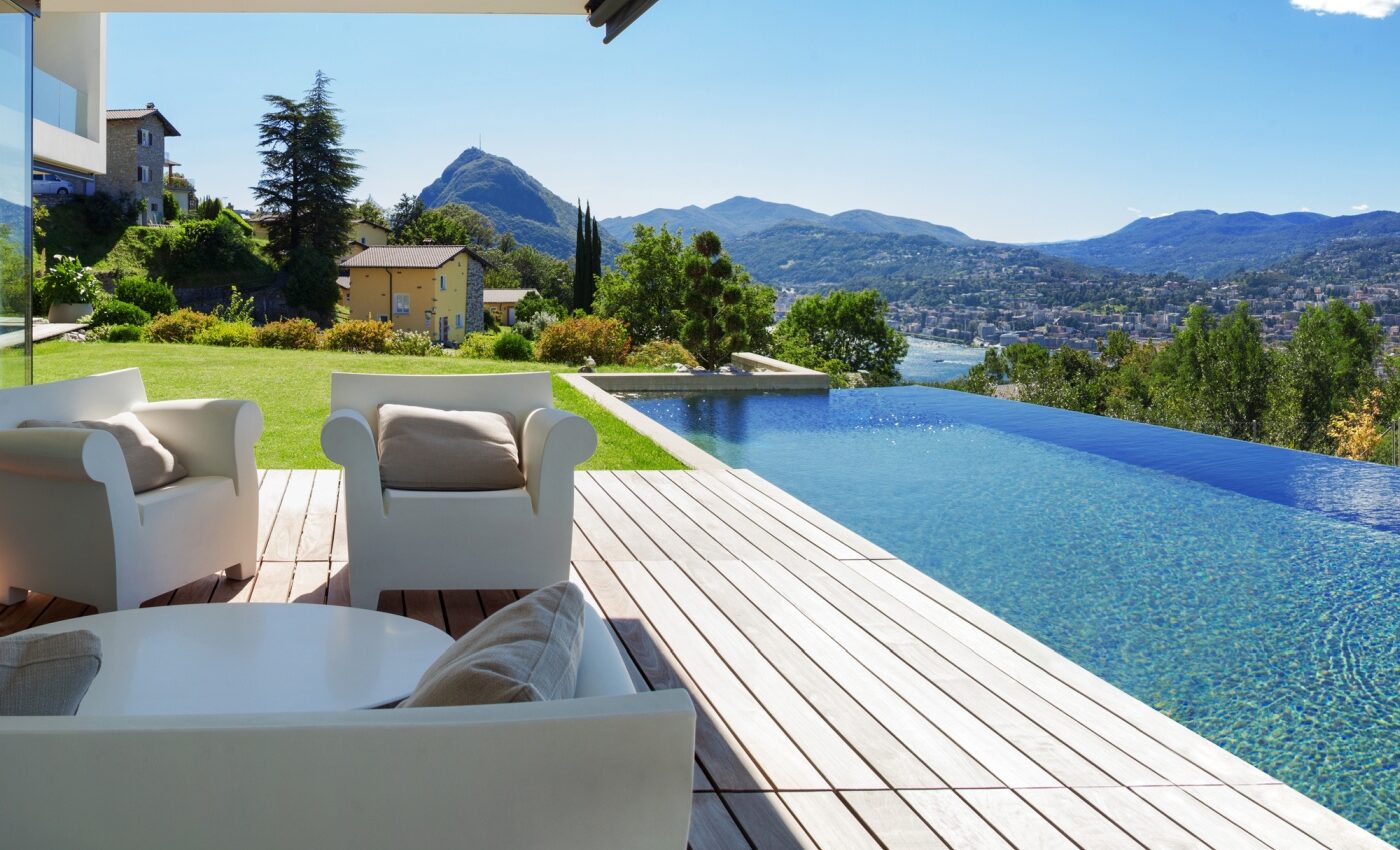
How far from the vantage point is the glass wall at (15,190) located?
5.14m

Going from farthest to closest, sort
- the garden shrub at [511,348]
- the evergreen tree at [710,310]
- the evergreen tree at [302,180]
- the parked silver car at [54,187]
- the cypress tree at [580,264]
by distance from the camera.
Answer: the evergreen tree at [302,180], the parked silver car at [54,187], the cypress tree at [580,264], the garden shrub at [511,348], the evergreen tree at [710,310]

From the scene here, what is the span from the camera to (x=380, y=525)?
139 inches

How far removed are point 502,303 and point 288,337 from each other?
24766 mm

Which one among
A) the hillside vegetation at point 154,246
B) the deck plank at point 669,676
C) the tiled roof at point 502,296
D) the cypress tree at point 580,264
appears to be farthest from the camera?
the tiled roof at point 502,296

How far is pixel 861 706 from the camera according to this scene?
9.09ft

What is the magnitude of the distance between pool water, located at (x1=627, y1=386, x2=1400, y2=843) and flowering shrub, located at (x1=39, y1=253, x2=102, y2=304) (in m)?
10.7

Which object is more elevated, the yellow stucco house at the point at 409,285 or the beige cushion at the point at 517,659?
the yellow stucco house at the point at 409,285

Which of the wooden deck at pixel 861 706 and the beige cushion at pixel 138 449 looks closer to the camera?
the wooden deck at pixel 861 706

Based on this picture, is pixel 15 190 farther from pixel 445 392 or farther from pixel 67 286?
pixel 67 286

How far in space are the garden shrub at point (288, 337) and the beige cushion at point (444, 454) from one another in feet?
41.1

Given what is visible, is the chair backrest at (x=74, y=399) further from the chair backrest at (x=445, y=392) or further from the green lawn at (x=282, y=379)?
the green lawn at (x=282, y=379)

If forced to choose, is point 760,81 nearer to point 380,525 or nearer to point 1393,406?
point 1393,406

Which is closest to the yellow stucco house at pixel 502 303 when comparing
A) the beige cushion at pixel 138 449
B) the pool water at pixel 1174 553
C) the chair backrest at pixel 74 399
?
the pool water at pixel 1174 553

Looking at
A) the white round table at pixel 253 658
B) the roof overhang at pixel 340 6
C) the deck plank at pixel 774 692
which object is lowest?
the deck plank at pixel 774 692
